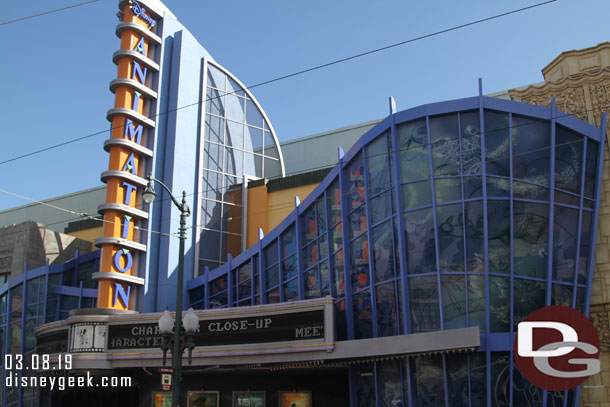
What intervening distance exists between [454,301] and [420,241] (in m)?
2.51

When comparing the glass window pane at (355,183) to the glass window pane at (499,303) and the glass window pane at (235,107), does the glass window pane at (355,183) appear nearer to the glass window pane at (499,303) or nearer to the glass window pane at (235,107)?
the glass window pane at (499,303)

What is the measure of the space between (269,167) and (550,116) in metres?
24.5

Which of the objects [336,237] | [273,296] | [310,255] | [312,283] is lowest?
[273,296]

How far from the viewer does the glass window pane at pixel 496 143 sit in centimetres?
2305

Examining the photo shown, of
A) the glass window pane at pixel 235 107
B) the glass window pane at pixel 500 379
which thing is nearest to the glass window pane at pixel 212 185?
the glass window pane at pixel 235 107

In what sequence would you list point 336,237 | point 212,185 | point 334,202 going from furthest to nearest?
1. point 212,185
2. point 334,202
3. point 336,237

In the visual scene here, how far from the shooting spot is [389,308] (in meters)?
23.8

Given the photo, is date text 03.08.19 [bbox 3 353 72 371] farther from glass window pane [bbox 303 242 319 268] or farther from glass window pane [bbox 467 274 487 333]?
glass window pane [bbox 467 274 487 333]

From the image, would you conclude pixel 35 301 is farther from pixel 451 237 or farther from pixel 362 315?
pixel 451 237

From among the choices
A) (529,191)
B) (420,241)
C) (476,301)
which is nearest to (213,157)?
(420,241)

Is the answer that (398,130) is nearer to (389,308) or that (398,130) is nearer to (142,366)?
(389,308)

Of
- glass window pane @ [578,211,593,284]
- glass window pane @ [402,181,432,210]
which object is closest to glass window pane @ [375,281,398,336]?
glass window pane @ [402,181,432,210]

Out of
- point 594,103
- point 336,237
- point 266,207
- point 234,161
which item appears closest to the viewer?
point 594,103

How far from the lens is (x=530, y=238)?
22.6 m
